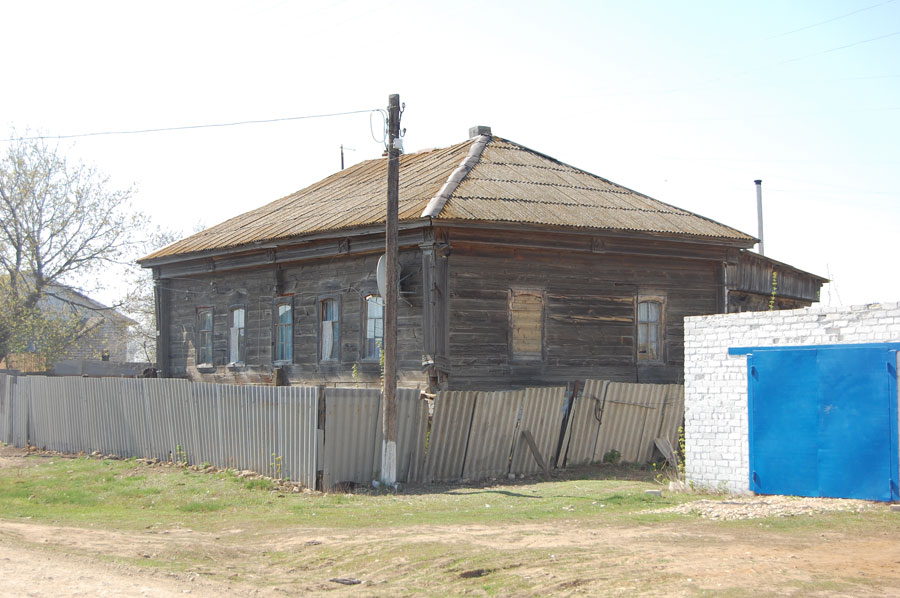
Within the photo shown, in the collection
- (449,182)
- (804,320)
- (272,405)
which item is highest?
(449,182)

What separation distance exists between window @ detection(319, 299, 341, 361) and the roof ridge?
12.9 ft

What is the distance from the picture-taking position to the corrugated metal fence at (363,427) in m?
15.0

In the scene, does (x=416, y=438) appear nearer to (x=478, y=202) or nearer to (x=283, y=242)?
(x=478, y=202)

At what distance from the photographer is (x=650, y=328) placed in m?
21.4

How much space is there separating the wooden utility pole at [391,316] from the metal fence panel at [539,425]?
2590mm

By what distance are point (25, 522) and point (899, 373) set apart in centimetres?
1116

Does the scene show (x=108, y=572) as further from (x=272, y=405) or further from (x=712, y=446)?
(x=712, y=446)

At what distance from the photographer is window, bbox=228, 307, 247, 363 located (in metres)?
24.9

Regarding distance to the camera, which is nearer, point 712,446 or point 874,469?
point 874,469

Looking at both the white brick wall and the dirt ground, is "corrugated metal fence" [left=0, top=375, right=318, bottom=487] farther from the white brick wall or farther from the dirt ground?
the white brick wall

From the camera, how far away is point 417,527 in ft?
37.0

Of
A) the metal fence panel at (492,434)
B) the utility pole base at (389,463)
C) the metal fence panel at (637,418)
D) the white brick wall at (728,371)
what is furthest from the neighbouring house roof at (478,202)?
the white brick wall at (728,371)

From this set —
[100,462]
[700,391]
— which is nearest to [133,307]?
[100,462]

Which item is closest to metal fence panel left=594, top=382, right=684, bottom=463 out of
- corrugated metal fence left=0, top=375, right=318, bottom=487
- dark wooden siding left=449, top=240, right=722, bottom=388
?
dark wooden siding left=449, top=240, right=722, bottom=388
